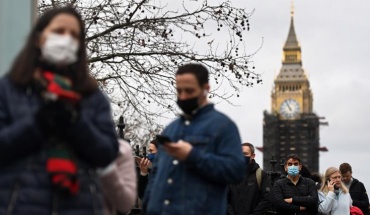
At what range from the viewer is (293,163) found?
13.1 meters

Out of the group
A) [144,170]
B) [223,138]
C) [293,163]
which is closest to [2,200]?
[223,138]

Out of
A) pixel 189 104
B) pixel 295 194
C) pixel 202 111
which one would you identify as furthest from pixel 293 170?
pixel 189 104

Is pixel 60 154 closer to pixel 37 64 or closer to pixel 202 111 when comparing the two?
pixel 37 64

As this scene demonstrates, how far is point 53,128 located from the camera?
4.43m

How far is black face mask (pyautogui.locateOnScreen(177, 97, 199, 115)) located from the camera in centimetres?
589

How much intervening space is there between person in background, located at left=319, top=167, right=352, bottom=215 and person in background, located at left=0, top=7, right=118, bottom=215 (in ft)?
29.5

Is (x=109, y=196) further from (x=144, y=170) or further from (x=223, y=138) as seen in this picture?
(x=144, y=170)

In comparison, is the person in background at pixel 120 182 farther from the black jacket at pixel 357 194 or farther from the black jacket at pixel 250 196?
the black jacket at pixel 357 194

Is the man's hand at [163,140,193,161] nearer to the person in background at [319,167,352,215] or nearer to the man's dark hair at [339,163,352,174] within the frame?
the person in background at [319,167,352,215]

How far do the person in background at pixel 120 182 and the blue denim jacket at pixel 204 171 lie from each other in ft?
2.14

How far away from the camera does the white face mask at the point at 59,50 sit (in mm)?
4461

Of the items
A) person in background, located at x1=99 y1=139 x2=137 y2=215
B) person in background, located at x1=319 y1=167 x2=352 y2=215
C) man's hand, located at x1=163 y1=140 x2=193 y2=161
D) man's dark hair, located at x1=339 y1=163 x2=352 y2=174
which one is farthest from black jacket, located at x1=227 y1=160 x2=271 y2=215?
person in background, located at x1=99 y1=139 x2=137 y2=215

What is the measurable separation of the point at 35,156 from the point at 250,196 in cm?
792

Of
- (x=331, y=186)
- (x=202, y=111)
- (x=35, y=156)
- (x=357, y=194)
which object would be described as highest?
(x=202, y=111)
